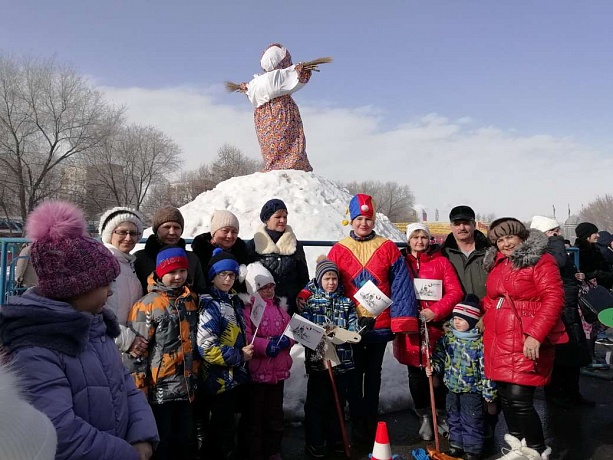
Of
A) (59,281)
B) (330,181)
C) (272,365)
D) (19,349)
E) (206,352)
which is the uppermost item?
(330,181)

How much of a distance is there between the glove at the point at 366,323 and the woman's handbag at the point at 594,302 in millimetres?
3730

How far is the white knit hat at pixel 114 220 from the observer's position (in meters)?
3.37

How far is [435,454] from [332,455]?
81 cm

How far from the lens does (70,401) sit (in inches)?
62.8

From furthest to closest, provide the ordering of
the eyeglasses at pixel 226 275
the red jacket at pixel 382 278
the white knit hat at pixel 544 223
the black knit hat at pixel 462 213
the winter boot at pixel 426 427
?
the white knit hat at pixel 544 223, the black knit hat at pixel 462 213, the winter boot at pixel 426 427, the red jacket at pixel 382 278, the eyeglasses at pixel 226 275

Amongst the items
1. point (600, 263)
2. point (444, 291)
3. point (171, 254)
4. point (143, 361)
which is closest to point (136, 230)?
point (171, 254)

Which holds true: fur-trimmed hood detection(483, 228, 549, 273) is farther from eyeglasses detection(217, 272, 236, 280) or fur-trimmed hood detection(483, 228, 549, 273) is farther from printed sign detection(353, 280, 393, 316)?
eyeglasses detection(217, 272, 236, 280)

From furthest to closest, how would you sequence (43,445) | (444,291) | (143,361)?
(444,291) < (143,361) < (43,445)

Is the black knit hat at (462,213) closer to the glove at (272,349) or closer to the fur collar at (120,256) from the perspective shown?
the glove at (272,349)

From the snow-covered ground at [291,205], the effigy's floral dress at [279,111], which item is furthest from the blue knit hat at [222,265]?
the effigy's floral dress at [279,111]

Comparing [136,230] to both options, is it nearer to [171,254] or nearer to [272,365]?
[171,254]

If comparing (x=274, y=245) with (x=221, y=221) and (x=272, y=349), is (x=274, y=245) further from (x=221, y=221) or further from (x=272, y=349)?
(x=272, y=349)

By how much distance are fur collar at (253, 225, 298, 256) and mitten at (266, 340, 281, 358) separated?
91 centimetres

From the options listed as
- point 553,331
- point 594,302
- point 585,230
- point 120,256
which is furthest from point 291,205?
point 553,331
